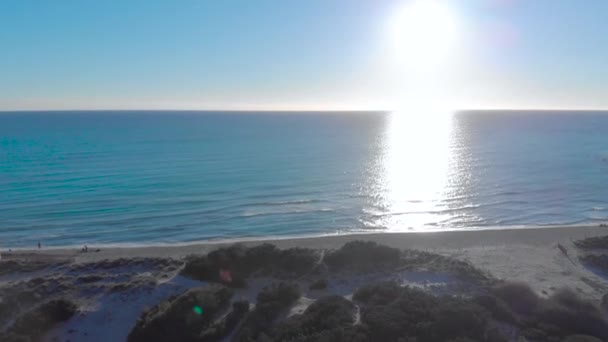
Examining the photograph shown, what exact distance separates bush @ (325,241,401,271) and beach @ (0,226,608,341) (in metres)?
1.19

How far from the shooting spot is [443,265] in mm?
27781

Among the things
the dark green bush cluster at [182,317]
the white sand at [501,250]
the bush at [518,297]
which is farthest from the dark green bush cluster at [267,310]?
the white sand at [501,250]

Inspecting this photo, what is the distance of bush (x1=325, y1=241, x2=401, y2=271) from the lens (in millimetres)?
27531

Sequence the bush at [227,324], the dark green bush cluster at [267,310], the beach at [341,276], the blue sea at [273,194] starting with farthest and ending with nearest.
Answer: the blue sea at [273,194] < the beach at [341,276] < the bush at [227,324] < the dark green bush cluster at [267,310]

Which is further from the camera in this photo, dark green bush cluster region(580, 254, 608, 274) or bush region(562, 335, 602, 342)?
dark green bush cluster region(580, 254, 608, 274)

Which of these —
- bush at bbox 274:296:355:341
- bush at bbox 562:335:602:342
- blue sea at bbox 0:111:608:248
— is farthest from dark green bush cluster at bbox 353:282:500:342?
blue sea at bbox 0:111:608:248

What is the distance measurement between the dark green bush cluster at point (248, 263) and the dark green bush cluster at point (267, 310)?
9.11ft

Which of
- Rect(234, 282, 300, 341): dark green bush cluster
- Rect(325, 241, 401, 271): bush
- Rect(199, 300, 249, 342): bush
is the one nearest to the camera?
Rect(234, 282, 300, 341): dark green bush cluster

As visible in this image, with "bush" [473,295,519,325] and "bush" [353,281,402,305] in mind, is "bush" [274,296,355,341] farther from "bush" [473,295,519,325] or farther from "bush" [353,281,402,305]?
"bush" [473,295,519,325]

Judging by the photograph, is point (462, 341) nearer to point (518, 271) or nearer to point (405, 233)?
point (518, 271)

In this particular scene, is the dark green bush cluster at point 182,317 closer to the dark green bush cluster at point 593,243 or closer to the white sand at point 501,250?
the white sand at point 501,250

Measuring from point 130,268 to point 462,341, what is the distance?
19.1m

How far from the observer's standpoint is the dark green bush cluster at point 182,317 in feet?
65.9

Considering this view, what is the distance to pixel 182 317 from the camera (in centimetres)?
2084
